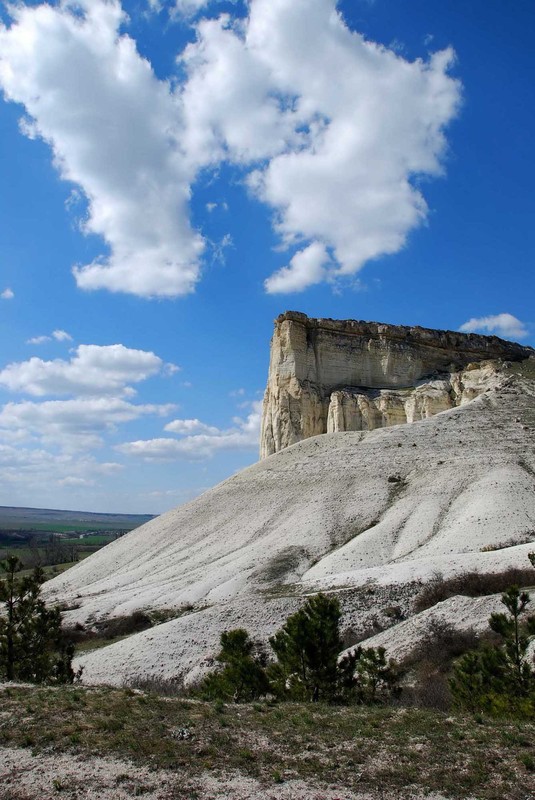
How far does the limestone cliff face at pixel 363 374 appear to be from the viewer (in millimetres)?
66188

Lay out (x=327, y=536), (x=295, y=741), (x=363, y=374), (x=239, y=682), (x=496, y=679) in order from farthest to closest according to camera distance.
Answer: (x=363, y=374) < (x=327, y=536) < (x=239, y=682) < (x=496, y=679) < (x=295, y=741)

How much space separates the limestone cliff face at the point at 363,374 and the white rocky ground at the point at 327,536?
9.49m

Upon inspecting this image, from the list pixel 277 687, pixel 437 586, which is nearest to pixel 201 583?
pixel 437 586

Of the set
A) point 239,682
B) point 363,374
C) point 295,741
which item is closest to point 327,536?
point 239,682

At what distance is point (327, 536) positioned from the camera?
3903 cm

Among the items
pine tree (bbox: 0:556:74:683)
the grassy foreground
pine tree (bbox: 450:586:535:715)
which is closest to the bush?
pine tree (bbox: 450:586:535:715)

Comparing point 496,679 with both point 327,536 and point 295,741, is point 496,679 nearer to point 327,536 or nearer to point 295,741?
point 295,741

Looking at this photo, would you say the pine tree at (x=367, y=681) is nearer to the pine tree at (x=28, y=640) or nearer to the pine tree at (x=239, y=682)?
the pine tree at (x=239, y=682)

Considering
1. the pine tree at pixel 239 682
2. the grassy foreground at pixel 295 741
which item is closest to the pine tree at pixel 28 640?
the pine tree at pixel 239 682

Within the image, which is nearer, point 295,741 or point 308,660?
point 295,741

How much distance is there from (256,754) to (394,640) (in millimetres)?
11486

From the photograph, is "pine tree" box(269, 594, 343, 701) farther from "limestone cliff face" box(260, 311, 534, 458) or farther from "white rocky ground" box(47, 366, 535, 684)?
"limestone cliff face" box(260, 311, 534, 458)

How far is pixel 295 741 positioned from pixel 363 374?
63.9m

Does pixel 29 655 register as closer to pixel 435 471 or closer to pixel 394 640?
pixel 394 640
